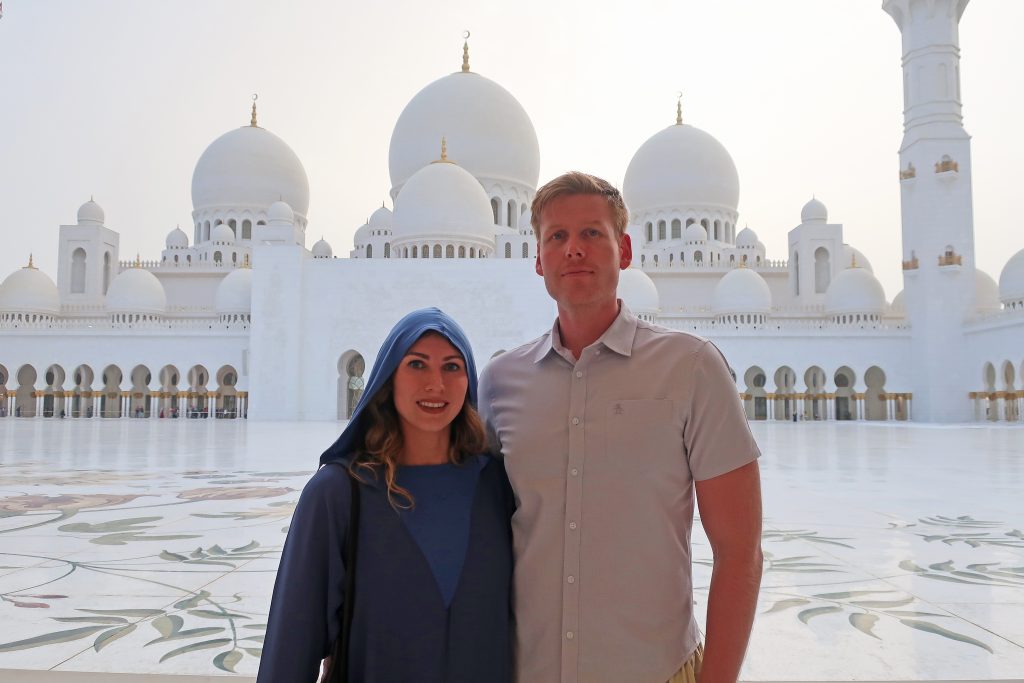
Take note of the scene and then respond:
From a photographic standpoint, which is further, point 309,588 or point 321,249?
point 321,249

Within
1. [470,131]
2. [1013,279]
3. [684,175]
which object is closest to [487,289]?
[470,131]

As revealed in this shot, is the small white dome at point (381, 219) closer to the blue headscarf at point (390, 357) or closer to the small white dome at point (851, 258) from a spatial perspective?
the small white dome at point (851, 258)

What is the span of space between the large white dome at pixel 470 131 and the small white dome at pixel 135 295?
7782 mm

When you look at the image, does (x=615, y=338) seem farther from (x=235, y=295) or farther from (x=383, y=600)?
(x=235, y=295)

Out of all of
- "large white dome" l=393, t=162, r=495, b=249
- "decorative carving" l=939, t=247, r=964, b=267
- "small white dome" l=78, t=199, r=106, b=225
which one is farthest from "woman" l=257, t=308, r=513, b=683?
"small white dome" l=78, t=199, r=106, b=225

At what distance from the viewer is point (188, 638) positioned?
6.42 feet

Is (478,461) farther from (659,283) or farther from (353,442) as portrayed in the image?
(659,283)

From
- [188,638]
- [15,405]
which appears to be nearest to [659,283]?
[15,405]

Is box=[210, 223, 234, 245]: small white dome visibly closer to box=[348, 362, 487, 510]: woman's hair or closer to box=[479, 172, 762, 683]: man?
box=[348, 362, 487, 510]: woman's hair

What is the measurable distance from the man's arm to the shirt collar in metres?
0.23

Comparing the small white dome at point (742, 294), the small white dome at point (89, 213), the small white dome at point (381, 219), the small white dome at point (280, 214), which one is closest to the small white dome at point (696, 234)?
the small white dome at point (742, 294)

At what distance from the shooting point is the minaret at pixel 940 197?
19.3 metres

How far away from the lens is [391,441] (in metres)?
1.22

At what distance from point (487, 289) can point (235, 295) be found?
26.7ft
